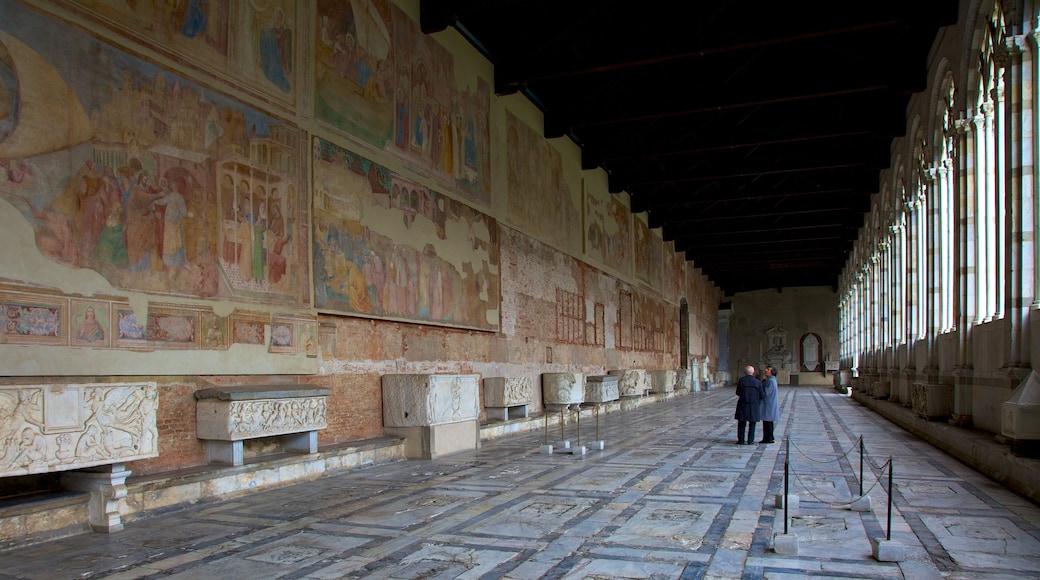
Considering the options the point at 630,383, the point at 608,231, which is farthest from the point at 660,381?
the point at 608,231

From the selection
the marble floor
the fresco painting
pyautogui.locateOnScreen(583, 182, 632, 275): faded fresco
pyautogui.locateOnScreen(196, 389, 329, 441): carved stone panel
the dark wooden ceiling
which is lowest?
the marble floor

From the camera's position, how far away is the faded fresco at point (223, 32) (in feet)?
24.6

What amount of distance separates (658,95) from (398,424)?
37.5ft

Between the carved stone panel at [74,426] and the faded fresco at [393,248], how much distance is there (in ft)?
11.5

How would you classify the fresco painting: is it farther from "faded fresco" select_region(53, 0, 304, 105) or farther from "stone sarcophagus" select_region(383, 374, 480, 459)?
"stone sarcophagus" select_region(383, 374, 480, 459)

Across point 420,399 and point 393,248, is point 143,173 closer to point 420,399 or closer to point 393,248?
point 393,248

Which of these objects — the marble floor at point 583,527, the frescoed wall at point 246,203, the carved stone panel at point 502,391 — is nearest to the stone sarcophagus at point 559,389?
the frescoed wall at point 246,203

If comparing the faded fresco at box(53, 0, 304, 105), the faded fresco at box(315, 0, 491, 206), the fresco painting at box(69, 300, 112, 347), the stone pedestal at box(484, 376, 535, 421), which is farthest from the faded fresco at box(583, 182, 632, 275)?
the fresco painting at box(69, 300, 112, 347)

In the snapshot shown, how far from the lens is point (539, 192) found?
1912 cm

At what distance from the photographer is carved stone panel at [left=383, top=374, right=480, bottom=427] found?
436 inches

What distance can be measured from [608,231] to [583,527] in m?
20.1

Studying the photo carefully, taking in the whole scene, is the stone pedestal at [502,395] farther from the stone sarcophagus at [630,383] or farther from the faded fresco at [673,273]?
the faded fresco at [673,273]

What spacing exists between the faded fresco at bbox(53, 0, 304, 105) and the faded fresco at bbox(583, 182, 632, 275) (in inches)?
567

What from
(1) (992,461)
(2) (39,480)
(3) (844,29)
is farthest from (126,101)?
(3) (844,29)
